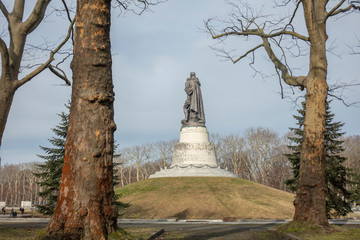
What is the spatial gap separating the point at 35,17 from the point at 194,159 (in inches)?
1088

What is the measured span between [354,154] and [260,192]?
3219 centimetres

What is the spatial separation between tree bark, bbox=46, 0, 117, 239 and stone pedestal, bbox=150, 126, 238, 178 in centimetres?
3032

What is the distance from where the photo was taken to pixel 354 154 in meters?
54.7

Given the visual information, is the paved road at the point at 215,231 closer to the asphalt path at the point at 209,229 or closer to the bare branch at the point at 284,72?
the asphalt path at the point at 209,229

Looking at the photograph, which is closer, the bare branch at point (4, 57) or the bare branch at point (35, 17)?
the bare branch at point (4, 57)

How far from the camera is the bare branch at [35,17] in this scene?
9.88 metres

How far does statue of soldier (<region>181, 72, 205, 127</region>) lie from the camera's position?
124ft

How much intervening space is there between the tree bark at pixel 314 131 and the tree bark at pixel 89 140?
21.2ft

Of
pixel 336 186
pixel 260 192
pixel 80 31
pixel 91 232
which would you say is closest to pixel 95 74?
pixel 80 31

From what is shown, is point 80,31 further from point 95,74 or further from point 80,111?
point 80,111

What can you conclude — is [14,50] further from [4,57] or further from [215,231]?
[215,231]

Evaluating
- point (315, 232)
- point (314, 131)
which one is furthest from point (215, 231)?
point (314, 131)

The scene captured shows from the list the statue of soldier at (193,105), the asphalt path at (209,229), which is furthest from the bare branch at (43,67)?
the statue of soldier at (193,105)

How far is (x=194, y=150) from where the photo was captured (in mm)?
35969
